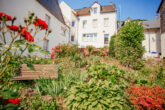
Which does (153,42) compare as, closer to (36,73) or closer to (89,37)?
(89,37)

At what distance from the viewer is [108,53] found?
9922mm

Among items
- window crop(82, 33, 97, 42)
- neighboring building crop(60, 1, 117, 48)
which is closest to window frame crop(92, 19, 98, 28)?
neighboring building crop(60, 1, 117, 48)

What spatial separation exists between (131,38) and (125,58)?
141 centimetres

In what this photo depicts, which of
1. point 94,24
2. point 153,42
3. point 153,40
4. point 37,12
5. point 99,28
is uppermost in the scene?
point 94,24

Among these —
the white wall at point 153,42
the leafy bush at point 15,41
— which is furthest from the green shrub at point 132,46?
the white wall at point 153,42

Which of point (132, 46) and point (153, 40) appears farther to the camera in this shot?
point (153, 40)

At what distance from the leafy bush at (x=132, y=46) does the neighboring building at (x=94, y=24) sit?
10181mm

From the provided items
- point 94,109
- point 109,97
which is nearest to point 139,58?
point 109,97

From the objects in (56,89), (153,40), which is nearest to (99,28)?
(153,40)

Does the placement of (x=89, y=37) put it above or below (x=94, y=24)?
below

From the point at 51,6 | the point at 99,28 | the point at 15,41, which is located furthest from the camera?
the point at 99,28

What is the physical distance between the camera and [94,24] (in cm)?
1741

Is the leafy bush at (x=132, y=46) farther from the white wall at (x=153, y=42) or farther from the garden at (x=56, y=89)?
the white wall at (x=153, y=42)

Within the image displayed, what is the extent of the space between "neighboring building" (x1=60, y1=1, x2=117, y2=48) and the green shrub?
10.2 m
